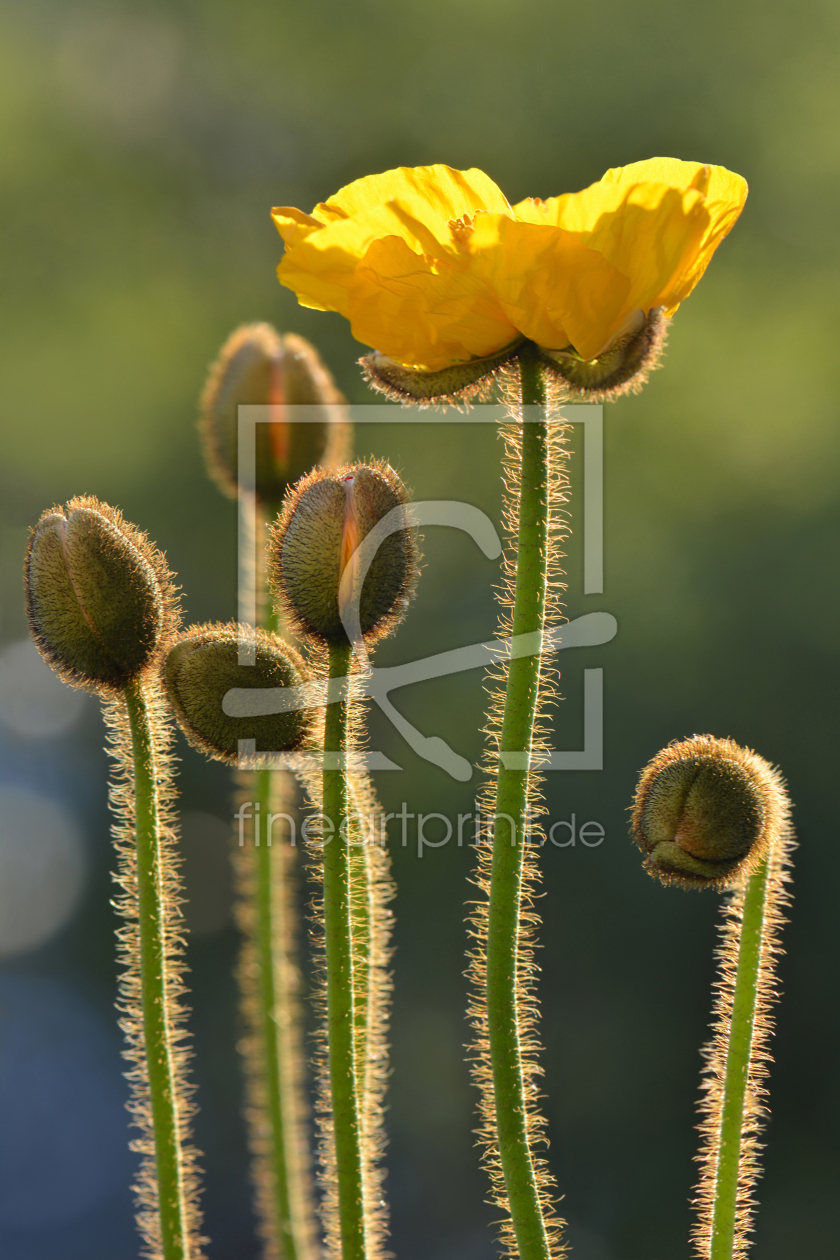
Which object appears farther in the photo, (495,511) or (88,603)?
(495,511)

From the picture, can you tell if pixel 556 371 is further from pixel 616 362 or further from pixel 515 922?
pixel 515 922

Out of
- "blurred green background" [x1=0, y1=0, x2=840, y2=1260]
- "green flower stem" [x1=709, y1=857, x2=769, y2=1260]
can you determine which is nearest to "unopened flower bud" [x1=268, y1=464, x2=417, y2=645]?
"green flower stem" [x1=709, y1=857, x2=769, y2=1260]

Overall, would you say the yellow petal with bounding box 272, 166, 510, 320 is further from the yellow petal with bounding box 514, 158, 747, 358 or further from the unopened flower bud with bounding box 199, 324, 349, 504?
the unopened flower bud with bounding box 199, 324, 349, 504

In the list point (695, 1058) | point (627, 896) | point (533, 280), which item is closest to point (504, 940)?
point (533, 280)

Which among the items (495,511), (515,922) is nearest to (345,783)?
(515,922)

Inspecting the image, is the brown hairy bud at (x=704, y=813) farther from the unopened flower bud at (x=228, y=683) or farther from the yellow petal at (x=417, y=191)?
the yellow petal at (x=417, y=191)

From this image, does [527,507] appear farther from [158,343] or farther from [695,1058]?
[158,343]
